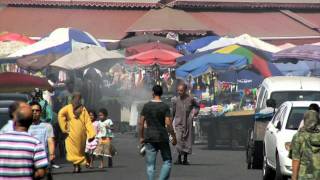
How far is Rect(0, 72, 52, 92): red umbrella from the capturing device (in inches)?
848

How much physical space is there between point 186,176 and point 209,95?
14.0 metres

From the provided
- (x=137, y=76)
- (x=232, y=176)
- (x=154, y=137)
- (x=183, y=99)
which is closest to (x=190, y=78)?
(x=137, y=76)

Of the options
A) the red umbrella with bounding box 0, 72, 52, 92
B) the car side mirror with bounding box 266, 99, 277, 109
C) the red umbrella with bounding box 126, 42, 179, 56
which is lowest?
the car side mirror with bounding box 266, 99, 277, 109

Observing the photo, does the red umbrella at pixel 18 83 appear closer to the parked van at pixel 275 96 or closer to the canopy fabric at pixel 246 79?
the parked van at pixel 275 96

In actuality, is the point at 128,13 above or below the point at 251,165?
above

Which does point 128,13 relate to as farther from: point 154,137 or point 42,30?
point 154,137

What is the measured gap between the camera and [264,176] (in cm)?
1786

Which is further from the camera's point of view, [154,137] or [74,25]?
[74,25]

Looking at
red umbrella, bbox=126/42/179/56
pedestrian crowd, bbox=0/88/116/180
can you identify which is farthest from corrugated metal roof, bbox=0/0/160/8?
pedestrian crowd, bbox=0/88/116/180

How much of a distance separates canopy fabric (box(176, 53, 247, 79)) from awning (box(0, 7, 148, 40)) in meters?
13.6

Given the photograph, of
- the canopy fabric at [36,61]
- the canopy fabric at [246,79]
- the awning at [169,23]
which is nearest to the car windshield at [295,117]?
the canopy fabric at [246,79]

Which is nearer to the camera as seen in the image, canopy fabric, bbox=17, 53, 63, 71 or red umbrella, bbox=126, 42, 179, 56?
canopy fabric, bbox=17, 53, 63, 71

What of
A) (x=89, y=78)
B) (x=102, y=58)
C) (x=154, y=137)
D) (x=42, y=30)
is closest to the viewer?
(x=154, y=137)

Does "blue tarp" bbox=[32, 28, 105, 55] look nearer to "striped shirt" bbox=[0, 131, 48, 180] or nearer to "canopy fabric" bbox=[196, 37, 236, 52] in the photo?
"canopy fabric" bbox=[196, 37, 236, 52]
